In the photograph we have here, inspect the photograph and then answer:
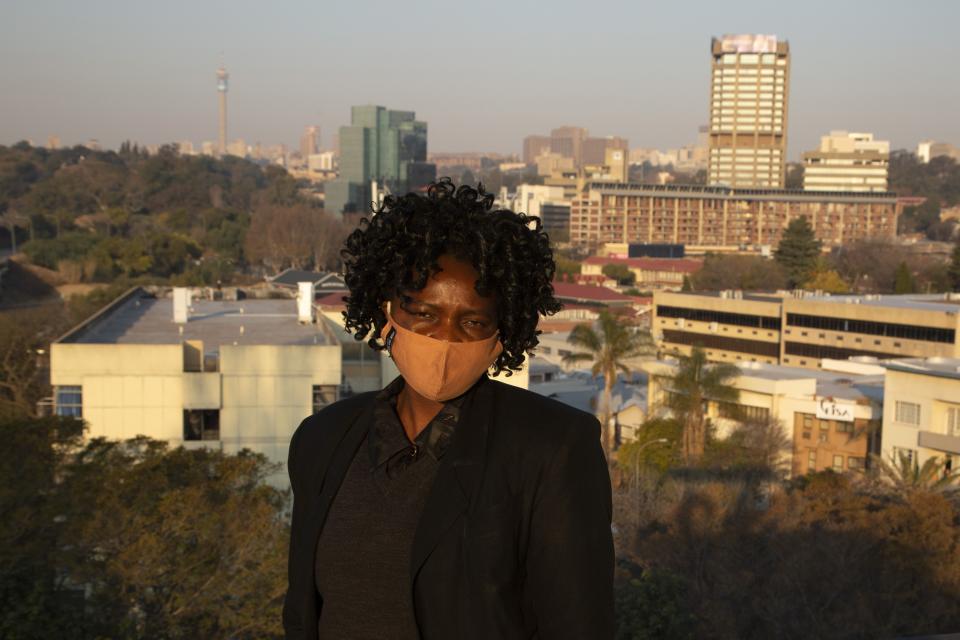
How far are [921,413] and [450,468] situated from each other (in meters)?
22.8

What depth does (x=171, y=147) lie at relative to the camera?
120 meters

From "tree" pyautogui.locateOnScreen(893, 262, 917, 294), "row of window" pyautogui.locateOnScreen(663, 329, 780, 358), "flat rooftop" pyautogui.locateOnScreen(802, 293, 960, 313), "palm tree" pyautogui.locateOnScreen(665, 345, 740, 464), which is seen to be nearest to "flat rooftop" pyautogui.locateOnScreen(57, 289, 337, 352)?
"palm tree" pyautogui.locateOnScreen(665, 345, 740, 464)

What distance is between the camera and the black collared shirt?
2061mm

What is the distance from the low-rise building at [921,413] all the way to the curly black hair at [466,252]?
21.1 metres

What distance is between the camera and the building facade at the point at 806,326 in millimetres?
35469

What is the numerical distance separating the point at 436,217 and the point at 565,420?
434 millimetres

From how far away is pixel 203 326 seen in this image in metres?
23.3

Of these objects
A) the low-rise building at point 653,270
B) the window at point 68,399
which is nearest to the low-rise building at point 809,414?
the window at point 68,399

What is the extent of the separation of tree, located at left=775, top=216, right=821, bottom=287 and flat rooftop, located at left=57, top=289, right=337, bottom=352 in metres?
41.9

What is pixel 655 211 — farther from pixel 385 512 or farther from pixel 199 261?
pixel 385 512

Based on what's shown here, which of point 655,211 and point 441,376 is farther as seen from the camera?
point 655,211

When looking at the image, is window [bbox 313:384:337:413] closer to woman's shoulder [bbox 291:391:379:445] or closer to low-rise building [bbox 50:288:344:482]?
low-rise building [bbox 50:288:344:482]

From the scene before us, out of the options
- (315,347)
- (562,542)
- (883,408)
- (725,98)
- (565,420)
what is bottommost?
(883,408)

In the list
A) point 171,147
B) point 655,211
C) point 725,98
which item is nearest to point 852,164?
point 725,98
